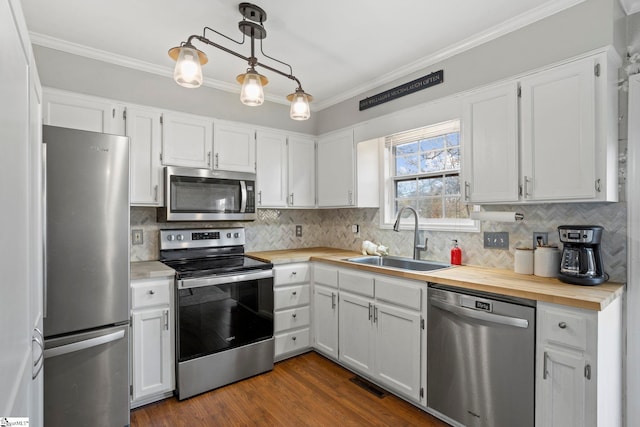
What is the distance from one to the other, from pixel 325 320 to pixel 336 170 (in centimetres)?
150

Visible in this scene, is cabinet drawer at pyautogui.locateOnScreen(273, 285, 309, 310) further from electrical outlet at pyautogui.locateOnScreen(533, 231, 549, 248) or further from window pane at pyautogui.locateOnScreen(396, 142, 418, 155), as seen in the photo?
electrical outlet at pyautogui.locateOnScreen(533, 231, 549, 248)

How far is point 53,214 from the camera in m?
1.78

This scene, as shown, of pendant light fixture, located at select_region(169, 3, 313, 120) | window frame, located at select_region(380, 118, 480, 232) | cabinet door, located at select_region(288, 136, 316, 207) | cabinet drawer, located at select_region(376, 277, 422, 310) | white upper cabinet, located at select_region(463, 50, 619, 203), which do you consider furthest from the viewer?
cabinet door, located at select_region(288, 136, 316, 207)

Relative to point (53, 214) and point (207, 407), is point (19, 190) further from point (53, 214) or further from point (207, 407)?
point (207, 407)

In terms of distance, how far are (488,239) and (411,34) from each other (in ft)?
5.16

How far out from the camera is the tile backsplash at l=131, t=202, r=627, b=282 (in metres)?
1.92

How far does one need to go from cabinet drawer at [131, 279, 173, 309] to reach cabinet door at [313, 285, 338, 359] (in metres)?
1.29

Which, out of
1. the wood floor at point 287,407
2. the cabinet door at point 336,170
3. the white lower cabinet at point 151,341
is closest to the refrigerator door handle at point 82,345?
the white lower cabinet at point 151,341

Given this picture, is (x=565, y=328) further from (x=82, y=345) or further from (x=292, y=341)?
(x=82, y=345)

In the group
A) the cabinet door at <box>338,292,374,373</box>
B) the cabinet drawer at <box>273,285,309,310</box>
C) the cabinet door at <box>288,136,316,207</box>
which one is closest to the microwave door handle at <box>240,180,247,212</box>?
the cabinet door at <box>288,136,316,207</box>

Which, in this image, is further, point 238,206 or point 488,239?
point 238,206

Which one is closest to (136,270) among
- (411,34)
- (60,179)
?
(60,179)

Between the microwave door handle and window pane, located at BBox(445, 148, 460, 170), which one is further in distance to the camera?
the microwave door handle

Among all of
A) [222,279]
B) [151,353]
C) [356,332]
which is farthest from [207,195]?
[356,332]
